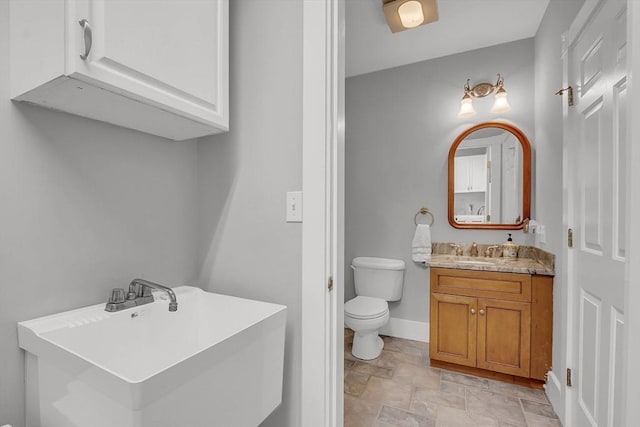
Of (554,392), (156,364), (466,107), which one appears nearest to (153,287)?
(156,364)

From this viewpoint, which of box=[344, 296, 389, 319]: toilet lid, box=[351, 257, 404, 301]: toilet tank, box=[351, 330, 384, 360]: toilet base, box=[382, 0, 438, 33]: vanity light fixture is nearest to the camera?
box=[382, 0, 438, 33]: vanity light fixture

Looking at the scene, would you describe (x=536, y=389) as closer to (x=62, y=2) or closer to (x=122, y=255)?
(x=122, y=255)

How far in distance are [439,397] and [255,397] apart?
1528 mm

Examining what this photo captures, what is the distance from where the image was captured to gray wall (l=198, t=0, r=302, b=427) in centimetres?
111

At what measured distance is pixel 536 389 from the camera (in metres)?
1.99

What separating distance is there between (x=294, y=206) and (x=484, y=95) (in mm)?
2310

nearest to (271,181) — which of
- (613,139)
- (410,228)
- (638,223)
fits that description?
(638,223)

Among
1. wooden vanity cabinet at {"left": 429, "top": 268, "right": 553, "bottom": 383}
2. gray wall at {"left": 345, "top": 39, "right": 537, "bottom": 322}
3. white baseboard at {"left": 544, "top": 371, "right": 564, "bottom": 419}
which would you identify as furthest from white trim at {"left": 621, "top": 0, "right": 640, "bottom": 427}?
gray wall at {"left": 345, "top": 39, "right": 537, "bottom": 322}

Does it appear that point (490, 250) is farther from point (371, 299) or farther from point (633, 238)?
point (633, 238)

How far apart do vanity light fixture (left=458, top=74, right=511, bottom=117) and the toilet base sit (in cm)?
204

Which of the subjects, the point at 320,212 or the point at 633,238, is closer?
the point at 633,238

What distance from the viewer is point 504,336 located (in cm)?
205

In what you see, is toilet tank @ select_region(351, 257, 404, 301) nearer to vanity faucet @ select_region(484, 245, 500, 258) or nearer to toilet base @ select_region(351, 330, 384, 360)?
toilet base @ select_region(351, 330, 384, 360)

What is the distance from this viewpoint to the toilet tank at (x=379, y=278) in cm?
272
